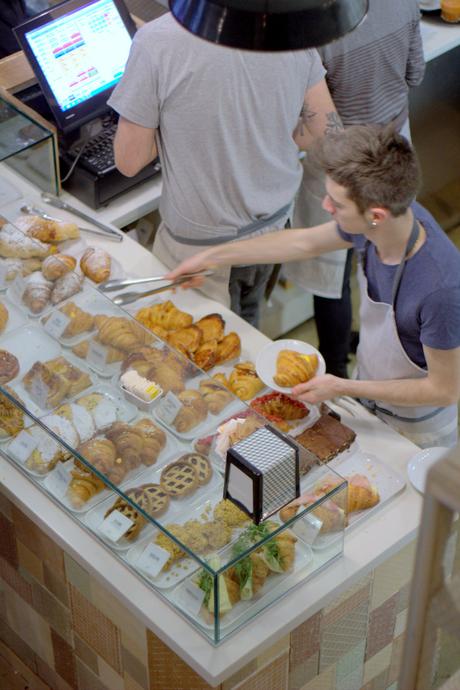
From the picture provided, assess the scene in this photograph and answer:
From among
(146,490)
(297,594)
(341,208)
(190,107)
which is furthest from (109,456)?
(190,107)

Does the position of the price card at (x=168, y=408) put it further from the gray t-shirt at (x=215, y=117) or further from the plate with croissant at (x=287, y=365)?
the gray t-shirt at (x=215, y=117)

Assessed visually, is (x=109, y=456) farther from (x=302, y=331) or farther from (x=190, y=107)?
(x=302, y=331)

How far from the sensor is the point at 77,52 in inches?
139

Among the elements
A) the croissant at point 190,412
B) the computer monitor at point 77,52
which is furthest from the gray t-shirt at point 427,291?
the computer monitor at point 77,52

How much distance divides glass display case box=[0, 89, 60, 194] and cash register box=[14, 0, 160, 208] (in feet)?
0.32

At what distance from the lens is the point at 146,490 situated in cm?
253

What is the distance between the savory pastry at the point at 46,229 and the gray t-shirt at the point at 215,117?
31cm

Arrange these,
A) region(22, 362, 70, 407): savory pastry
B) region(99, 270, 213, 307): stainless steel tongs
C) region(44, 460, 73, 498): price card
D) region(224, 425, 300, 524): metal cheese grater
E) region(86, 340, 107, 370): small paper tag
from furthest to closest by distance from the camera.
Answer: region(99, 270, 213, 307): stainless steel tongs, region(86, 340, 107, 370): small paper tag, region(22, 362, 70, 407): savory pastry, region(44, 460, 73, 498): price card, region(224, 425, 300, 524): metal cheese grater

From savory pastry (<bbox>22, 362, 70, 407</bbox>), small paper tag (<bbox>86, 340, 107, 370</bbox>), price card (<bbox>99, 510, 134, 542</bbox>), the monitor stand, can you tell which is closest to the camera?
price card (<bbox>99, 510, 134, 542</bbox>)

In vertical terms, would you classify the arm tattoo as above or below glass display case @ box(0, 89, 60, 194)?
below

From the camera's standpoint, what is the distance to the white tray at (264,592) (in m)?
2.41

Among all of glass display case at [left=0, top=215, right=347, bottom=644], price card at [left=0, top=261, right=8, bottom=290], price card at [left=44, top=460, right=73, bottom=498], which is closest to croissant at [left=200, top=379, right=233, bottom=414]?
glass display case at [left=0, top=215, right=347, bottom=644]

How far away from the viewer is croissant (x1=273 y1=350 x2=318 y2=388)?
9.50 ft

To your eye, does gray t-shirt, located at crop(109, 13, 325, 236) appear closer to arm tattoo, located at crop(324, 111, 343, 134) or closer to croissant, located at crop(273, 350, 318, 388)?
arm tattoo, located at crop(324, 111, 343, 134)
